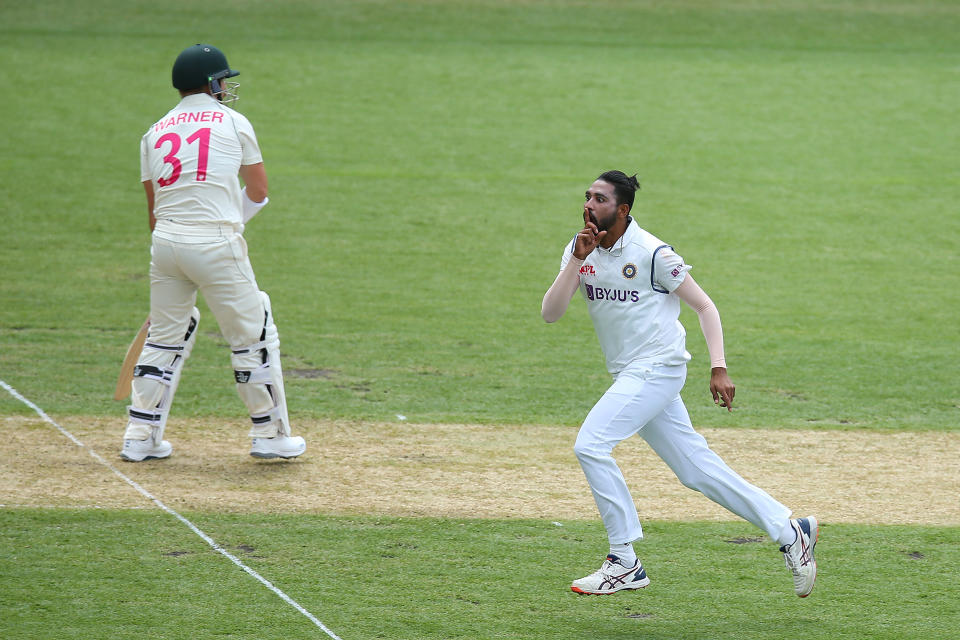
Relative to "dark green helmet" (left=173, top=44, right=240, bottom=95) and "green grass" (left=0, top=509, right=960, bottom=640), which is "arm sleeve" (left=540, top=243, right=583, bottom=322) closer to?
"green grass" (left=0, top=509, right=960, bottom=640)

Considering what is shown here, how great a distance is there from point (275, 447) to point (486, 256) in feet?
21.6

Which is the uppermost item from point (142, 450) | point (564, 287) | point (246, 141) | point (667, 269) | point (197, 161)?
point (246, 141)

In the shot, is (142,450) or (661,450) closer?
(661,450)

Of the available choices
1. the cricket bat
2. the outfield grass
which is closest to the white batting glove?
the cricket bat

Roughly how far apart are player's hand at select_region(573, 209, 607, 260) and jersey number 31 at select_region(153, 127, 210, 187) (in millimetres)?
2750

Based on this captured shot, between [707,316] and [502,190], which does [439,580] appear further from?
[502,190]

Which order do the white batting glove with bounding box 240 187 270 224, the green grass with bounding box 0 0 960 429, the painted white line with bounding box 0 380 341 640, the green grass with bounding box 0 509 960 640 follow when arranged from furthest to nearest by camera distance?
the green grass with bounding box 0 0 960 429 < the white batting glove with bounding box 240 187 270 224 < the painted white line with bounding box 0 380 341 640 < the green grass with bounding box 0 509 960 640

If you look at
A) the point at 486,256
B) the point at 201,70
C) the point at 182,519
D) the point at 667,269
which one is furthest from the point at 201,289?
the point at 486,256

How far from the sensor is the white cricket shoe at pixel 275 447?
7.89 m

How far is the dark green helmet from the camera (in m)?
7.50

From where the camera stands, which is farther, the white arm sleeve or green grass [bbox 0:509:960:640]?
the white arm sleeve

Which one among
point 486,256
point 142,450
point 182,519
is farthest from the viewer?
point 486,256

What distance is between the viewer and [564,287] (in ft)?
19.5

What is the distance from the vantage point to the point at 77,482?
7.41 meters
